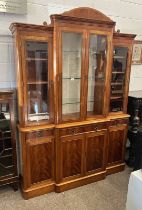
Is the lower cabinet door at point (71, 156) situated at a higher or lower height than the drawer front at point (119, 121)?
lower

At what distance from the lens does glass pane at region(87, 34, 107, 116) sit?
7.53 feet

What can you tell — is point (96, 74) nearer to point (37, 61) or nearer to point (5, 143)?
point (37, 61)

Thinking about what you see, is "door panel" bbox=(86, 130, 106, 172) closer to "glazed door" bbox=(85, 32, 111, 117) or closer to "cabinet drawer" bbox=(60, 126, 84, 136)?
"cabinet drawer" bbox=(60, 126, 84, 136)

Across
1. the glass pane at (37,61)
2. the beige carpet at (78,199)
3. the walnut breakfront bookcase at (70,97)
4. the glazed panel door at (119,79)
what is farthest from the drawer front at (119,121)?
the glass pane at (37,61)

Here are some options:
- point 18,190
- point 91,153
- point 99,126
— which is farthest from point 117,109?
point 18,190

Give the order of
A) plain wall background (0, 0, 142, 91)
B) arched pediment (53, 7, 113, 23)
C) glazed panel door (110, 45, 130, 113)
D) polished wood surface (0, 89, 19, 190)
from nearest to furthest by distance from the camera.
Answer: arched pediment (53, 7, 113, 23) → polished wood surface (0, 89, 19, 190) → plain wall background (0, 0, 142, 91) → glazed panel door (110, 45, 130, 113)

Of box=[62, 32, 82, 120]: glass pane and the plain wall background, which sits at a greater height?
the plain wall background

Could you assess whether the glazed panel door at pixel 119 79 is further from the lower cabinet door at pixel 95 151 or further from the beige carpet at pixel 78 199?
the beige carpet at pixel 78 199

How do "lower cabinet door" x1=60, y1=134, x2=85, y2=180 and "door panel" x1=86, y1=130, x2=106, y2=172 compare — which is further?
"door panel" x1=86, y1=130, x2=106, y2=172

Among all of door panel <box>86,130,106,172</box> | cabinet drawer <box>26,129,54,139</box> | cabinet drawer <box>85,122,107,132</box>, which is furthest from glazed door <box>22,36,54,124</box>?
door panel <box>86,130,106,172</box>

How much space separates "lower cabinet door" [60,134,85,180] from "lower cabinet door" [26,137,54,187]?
0.14 m

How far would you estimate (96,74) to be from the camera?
2.46 m

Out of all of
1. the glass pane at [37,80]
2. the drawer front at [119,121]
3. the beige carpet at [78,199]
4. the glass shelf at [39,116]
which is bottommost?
the beige carpet at [78,199]

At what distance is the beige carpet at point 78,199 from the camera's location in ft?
7.10
